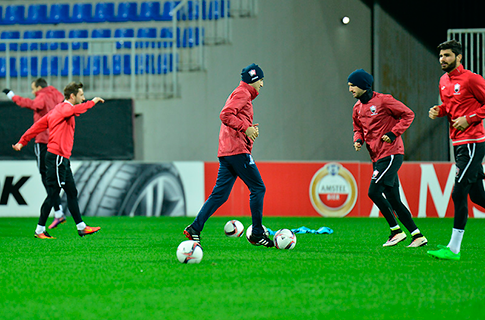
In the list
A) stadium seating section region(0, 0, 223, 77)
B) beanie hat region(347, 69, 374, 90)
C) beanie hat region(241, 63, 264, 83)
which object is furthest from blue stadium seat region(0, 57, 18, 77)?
beanie hat region(347, 69, 374, 90)

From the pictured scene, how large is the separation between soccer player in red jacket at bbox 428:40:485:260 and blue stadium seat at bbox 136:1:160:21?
458 inches

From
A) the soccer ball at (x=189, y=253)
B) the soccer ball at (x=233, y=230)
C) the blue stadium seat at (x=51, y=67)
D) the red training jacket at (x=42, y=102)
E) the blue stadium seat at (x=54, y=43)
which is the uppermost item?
the blue stadium seat at (x=54, y=43)

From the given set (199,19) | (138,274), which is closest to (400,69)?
(199,19)

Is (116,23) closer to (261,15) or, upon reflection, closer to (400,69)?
(261,15)

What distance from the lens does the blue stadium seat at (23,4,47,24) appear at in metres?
16.6

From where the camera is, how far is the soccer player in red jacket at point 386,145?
22.5 feet

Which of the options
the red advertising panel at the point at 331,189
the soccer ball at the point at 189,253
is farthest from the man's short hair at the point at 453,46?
A: the red advertising panel at the point at 331,189

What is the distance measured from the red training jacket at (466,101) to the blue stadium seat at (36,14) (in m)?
13.4

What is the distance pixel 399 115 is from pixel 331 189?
17.7ft

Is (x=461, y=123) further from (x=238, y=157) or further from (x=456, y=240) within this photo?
(x=238, y=157)

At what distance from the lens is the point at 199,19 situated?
15047 mm

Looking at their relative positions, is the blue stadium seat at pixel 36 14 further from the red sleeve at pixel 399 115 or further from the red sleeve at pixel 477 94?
the red sleeve at pixel 477 94

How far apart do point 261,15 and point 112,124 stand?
5.03 metres

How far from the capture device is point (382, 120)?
7023 mm
